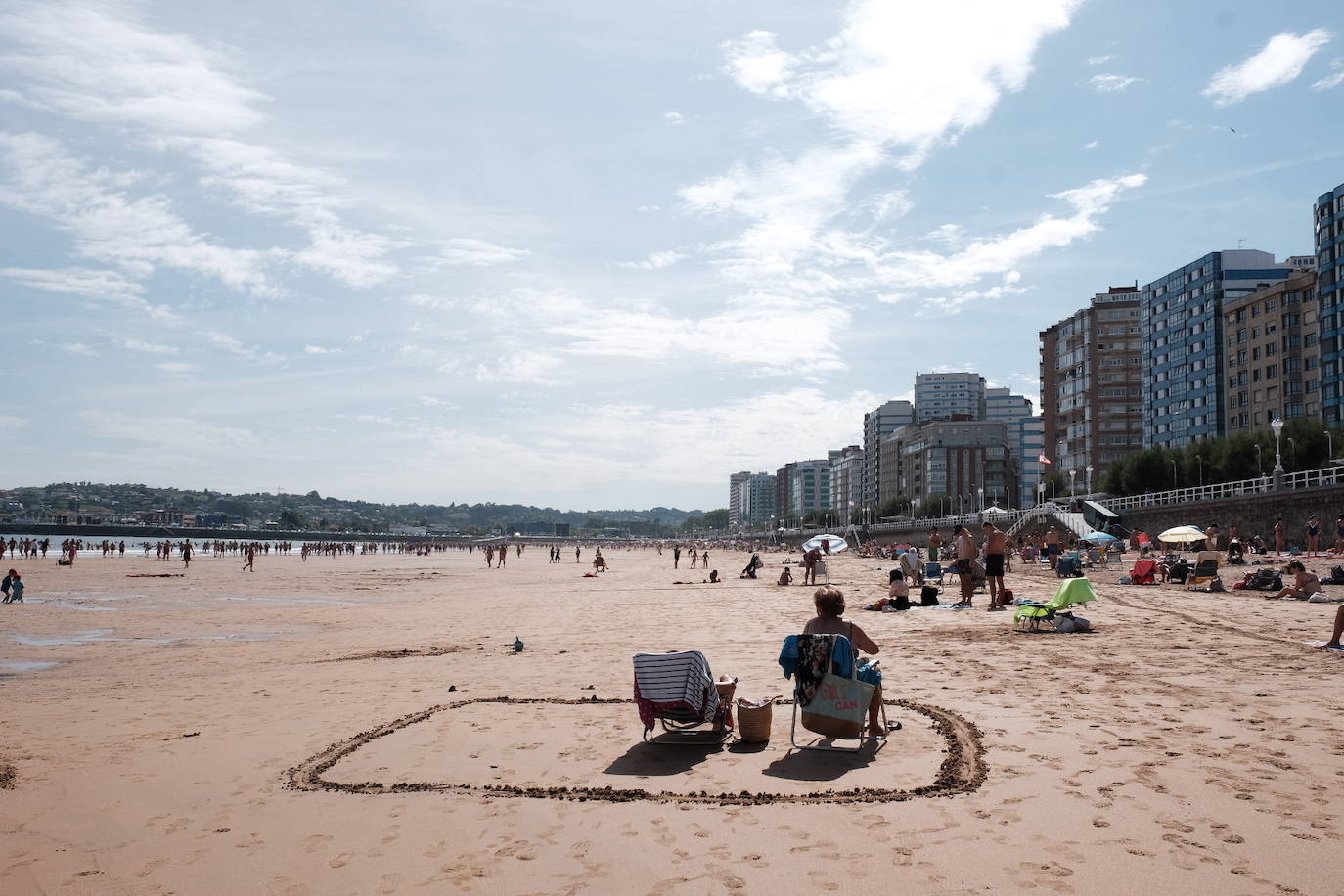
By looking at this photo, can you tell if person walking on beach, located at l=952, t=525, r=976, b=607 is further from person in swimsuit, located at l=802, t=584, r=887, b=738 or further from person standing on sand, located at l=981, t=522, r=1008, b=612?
person in swimsuit, located at l=802, t=584, r=887, b=738

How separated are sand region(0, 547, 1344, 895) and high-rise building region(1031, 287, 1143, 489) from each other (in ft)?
335

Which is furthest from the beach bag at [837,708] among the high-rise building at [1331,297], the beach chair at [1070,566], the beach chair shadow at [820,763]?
the high-rise building at [1331,297]

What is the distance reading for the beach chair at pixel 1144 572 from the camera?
25.3 m

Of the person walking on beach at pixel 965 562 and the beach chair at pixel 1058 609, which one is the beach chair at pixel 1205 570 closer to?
the person walking on beach at pixel 965 562

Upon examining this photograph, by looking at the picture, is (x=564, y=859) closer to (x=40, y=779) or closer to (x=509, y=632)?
(x=40, y=779)

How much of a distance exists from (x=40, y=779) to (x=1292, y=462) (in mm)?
70042

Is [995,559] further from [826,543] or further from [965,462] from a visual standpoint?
[965,462]

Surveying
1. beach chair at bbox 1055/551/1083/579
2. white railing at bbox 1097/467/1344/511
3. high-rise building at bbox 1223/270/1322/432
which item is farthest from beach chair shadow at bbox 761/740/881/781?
high-rise building at bbox 1223/270/1322/432

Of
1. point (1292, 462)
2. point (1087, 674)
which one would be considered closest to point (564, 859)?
point (1087, 674)

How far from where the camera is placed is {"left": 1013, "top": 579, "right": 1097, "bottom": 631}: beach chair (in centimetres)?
1409

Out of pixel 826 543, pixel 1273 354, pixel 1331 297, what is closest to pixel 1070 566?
pixel 826 543

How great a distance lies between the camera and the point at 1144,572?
2536cm

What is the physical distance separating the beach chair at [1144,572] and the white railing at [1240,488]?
46.1 feet

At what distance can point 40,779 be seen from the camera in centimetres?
A: 696
